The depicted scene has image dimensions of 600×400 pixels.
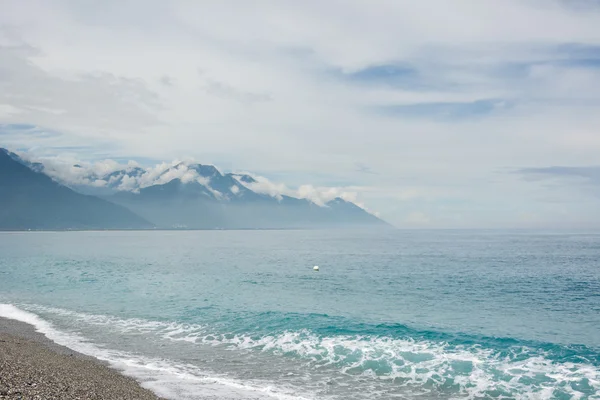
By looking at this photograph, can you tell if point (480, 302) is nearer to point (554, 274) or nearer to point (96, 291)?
point (554, 274)

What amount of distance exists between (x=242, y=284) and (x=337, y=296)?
15.3 metres

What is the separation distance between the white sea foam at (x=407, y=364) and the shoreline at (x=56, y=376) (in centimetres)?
132

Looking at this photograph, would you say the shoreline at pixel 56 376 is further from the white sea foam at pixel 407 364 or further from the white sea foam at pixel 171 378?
the white sea foam at pixel 407 364

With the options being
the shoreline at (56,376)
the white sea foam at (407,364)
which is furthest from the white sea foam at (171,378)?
the shoreline at (56,376)

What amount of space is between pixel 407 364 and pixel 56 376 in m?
18.0

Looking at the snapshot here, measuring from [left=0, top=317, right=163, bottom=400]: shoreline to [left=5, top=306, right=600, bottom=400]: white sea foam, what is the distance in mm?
1324

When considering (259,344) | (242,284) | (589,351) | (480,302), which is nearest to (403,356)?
(259,344)

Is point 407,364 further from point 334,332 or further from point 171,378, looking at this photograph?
point 171,378

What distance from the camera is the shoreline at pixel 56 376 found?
55.9 ft

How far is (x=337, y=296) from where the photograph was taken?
5084 cm

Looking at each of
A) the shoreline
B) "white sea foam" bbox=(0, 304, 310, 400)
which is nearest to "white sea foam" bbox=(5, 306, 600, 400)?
"white sea foam" bbox=(0, 304, 310, 400)

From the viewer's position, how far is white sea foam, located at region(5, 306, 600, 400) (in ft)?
73.8

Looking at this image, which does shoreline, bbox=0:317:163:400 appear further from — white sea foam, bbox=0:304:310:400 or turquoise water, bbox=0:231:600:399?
turquoise water, bbox=0:231:600:399

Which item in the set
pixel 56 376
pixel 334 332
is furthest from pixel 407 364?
pixel 56 376
